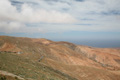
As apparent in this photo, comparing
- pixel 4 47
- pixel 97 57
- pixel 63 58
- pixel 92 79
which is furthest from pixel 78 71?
pixel 97 57

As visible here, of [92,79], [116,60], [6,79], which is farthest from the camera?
[116,60]

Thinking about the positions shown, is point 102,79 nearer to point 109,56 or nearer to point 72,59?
point 72,59

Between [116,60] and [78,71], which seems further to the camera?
[116,60]

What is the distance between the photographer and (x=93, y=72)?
146 feet

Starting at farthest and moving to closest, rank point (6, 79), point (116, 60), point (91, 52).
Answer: point (91, 52)
point (116, 60)
point (6, 79)

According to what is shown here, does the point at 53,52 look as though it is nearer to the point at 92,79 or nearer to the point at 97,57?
the point at 92,79

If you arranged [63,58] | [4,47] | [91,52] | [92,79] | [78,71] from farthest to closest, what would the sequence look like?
[91,52]
[63,58]
[4,47]
[78,71]
[92,79]

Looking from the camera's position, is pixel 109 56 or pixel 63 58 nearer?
pixel 63 58

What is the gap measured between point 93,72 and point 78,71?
21.3ft

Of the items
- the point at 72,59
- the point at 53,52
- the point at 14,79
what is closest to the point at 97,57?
the point at 72,59

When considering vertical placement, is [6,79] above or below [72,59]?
above

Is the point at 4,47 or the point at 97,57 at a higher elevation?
the point at 4,47

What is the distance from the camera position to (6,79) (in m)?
13.9

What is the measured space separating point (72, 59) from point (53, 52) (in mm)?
13987
